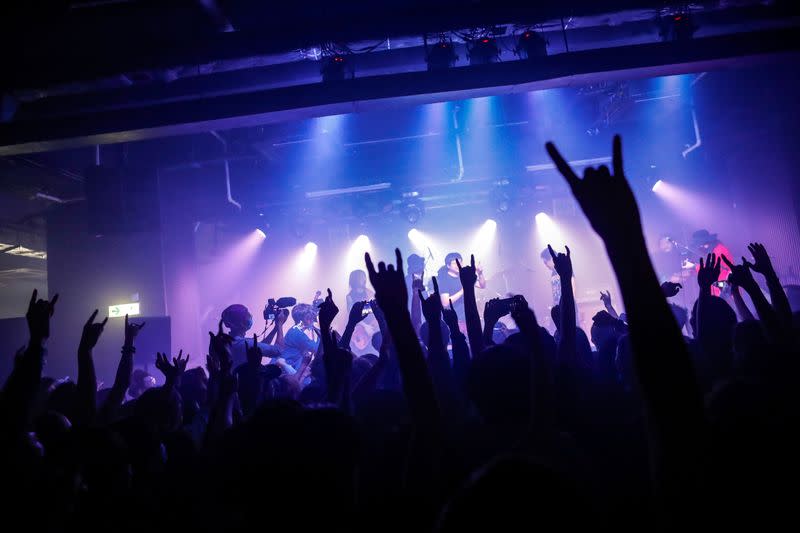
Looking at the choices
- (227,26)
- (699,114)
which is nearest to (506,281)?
(699,114)

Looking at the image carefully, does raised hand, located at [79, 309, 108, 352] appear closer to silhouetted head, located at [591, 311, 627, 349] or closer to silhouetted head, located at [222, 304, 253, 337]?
silhouetted head, located at [222, 304, 253, 337]

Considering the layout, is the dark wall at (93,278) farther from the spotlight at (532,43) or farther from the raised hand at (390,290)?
the raised hand at (390,290)

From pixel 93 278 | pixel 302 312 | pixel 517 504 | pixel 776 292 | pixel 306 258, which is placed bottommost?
pixel 517 504

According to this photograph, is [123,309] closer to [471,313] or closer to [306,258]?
[306,258]

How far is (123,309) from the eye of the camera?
391 inches

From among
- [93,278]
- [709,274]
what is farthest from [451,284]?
[93,278]

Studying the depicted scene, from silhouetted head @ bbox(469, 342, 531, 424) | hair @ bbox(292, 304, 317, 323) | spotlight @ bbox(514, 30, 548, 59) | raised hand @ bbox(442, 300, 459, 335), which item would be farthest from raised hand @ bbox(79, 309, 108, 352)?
spotlight @ bbox(514, 30, 548, 59)

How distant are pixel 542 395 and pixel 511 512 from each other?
820mm

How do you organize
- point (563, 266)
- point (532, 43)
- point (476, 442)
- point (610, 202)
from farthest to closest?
point (532, 43)
point (563, 266)
point (476, 442)
point (610, 202)

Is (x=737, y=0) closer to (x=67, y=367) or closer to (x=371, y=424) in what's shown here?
(x=371, y=424)

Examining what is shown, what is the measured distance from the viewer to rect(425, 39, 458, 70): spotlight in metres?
5.62

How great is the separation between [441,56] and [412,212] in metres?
7.37

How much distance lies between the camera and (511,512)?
0.89 m

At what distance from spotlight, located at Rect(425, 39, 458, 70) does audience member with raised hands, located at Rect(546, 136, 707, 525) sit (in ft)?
15.5
